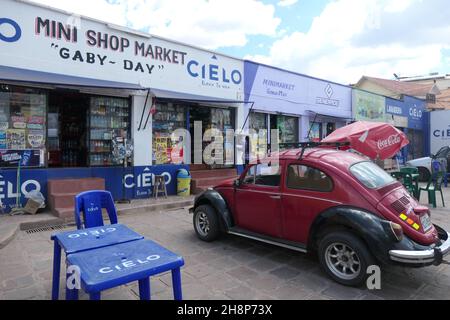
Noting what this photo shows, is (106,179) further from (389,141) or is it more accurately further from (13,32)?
(389,141)

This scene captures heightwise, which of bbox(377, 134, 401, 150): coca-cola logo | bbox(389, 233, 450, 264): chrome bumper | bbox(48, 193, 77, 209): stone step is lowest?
bbox(389, 233, 450, 264): chrome bumper

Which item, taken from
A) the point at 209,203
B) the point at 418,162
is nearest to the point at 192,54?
the point at 209,203

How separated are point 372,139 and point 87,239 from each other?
6.03m

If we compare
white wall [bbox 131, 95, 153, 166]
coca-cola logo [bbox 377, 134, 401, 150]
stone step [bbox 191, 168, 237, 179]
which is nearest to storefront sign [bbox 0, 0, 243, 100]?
white wall [bbox 131, 95, 153, 166]

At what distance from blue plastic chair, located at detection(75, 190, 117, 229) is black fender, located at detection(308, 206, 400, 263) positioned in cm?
270

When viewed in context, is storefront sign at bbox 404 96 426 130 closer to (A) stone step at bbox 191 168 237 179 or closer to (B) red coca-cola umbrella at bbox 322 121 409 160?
(A) stone step at bbox 191 168 237 179

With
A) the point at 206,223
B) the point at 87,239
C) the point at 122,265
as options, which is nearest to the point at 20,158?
the point at 206,223

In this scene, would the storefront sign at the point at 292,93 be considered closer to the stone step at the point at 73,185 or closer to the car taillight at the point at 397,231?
the stone step at the point at 73,185

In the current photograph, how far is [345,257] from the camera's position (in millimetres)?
3863

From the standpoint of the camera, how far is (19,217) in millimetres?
6531

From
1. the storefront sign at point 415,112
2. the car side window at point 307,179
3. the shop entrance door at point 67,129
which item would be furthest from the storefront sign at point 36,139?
the storefront sign at point 415,112

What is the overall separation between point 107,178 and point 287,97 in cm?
773

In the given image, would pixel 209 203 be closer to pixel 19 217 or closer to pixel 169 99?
pixel 19 217

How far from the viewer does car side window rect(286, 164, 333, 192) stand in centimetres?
417
